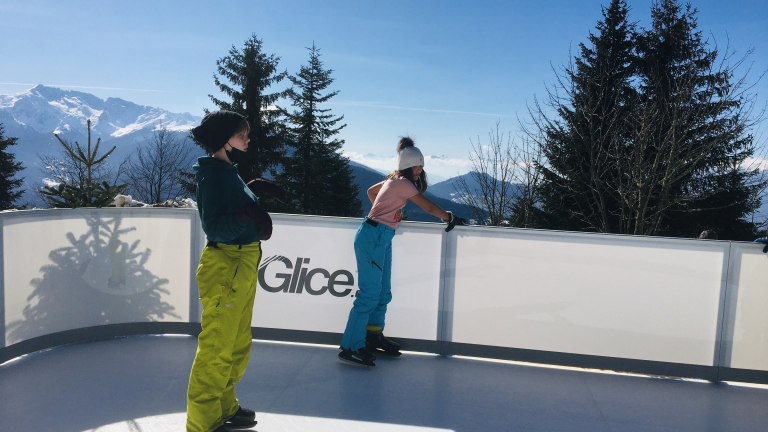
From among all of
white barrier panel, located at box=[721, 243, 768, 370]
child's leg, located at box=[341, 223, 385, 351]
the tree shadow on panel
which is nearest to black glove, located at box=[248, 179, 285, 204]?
child's leg, located at box=[341, 223, 385, 351]

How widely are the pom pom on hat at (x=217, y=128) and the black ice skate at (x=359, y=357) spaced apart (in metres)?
1.86

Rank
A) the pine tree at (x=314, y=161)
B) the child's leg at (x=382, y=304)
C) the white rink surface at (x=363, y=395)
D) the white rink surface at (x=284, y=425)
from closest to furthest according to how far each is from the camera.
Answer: the white rink surface at (x=284, y=425) → the white rink surface at (x=363, y=395) → the child's leg at (x=382, y=304) → the pine tree at (x=314, y=161)

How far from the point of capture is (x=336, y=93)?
36.7 m

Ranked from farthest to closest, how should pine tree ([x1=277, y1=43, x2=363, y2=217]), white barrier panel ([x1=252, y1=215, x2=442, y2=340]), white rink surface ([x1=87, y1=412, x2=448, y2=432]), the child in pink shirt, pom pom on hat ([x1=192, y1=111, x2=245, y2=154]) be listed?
pine tree ([x1=277, y1=43, x2=363, y2=217]), white barrier panel ([x1=252, y1=215, x2=442, y2=340]), the child in pink shirt, white rink surface ([x1=87, y1=412, x2=448, y2=432]), pom pom on hat ([x1=192, y1=111, x2=245, y2=154])

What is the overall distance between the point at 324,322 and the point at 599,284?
220cm

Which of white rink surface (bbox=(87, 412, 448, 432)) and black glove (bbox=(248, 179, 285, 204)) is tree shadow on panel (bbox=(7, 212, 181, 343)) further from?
black glove (bbox=(248, 179, 285, 204))

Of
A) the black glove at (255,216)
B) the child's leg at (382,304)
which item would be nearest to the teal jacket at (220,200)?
the black glove at (255,216)

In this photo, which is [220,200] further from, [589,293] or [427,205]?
[589,293]

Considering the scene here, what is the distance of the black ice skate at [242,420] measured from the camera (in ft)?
7.89

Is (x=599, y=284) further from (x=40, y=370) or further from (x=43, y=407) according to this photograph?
(x=40, y=370)

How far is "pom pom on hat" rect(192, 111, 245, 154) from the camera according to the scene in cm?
212

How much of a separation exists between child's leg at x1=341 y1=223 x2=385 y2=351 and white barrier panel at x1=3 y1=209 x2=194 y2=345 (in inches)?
59.6

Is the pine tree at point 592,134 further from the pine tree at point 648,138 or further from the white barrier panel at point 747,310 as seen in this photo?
the white barrier panel at point 747,310

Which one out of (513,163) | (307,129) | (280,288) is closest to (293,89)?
(307,129)
